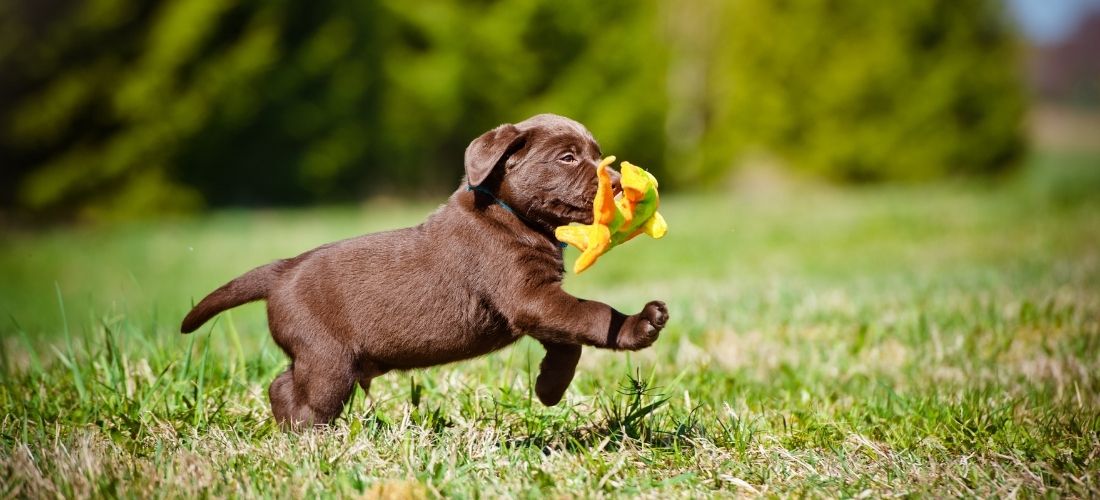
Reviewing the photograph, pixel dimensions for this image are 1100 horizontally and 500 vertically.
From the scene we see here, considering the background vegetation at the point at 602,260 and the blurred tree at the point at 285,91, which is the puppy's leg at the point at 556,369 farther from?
the blurred tree at the point at 285,91

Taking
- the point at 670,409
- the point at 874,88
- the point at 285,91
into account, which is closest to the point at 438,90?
the point at 285,91

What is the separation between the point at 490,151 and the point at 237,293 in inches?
37.8

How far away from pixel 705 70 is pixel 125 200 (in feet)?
54.8

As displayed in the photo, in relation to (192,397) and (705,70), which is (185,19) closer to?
(192,397)

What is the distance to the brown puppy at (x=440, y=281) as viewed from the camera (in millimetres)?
2992

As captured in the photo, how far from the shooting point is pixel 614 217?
9.62 ft

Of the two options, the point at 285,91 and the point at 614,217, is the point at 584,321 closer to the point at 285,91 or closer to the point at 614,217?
the point at 614,217

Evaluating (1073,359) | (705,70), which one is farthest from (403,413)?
(705,70)

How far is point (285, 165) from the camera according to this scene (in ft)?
56.2

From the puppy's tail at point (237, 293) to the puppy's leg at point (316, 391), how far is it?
0.27m

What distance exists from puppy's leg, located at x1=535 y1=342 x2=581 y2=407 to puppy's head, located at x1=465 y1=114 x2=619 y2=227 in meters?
0.42

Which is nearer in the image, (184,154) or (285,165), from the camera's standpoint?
(184,154)

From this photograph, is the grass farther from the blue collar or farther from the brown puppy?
the blue collar

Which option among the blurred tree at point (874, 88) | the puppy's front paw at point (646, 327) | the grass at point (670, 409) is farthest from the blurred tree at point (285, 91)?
the puppy's front paw at point (646, 327)
